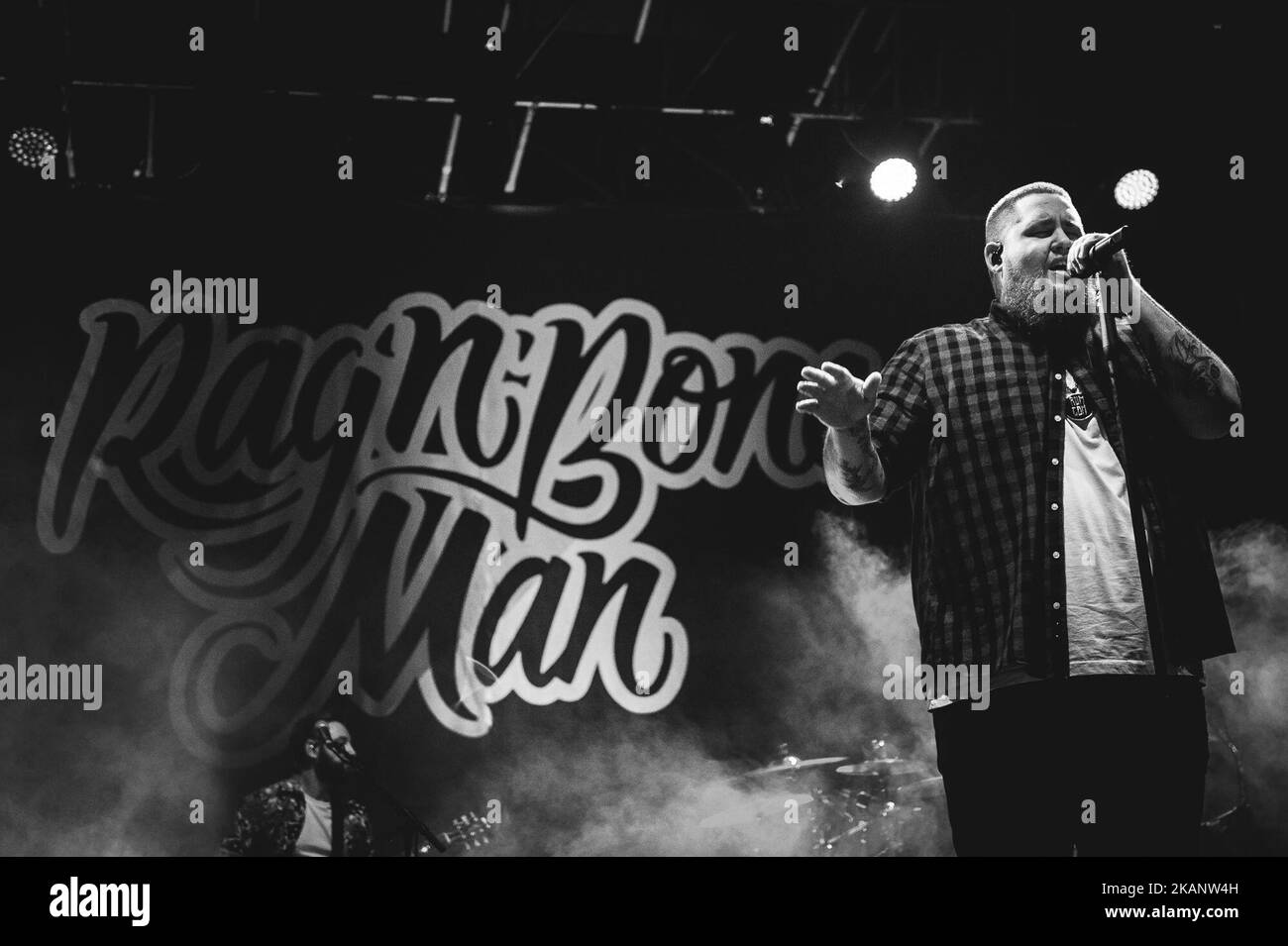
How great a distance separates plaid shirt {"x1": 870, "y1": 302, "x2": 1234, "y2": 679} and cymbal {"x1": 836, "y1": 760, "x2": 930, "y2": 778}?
260 centimetres

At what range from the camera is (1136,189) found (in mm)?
5094

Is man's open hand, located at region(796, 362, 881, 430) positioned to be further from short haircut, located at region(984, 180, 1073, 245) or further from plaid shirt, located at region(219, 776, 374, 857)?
plaid shirt, located at region(219, 776, 374, 857)

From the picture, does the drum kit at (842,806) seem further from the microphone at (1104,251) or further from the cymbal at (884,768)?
the microphone at (1104,251)

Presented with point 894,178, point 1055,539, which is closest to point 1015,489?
point 1055,539

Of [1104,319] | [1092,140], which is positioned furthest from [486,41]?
[1104,319]

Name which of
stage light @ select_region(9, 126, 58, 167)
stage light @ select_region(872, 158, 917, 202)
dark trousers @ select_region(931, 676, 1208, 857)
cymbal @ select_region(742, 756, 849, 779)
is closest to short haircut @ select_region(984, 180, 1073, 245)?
dark trousers @ select_region(931, 676, 1208, 857)

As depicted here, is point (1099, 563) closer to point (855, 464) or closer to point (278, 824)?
point (855, 464)

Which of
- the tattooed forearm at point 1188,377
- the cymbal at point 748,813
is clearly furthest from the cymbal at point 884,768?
the tattooed forearm at point 1188,377

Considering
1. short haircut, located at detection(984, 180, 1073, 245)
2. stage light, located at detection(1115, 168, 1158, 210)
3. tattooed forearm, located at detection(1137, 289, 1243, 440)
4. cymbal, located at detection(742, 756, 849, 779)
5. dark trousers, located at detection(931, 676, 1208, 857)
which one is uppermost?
stage light, located at detection(1115, 168, 1158, 210)

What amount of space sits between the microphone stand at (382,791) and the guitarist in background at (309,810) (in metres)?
0.01

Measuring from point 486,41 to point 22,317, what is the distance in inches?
84.9

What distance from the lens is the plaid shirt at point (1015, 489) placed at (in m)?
2.28

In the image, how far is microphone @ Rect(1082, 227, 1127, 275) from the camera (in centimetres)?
227
